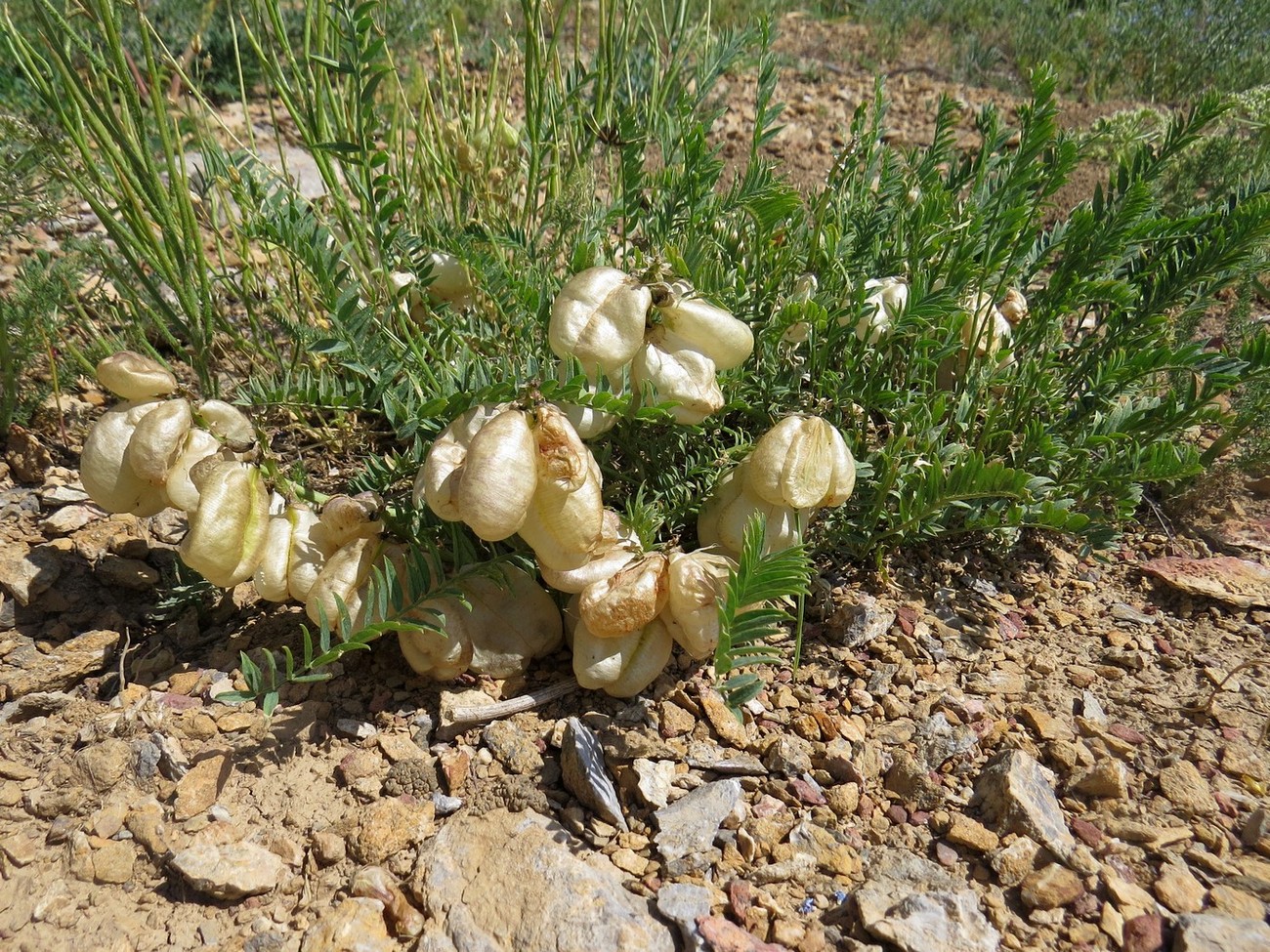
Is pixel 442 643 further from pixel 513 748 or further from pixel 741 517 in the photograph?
pixel 741 517

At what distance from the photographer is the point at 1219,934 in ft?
4.39

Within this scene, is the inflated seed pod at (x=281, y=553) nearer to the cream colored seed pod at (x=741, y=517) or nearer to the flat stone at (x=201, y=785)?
the flat stone at (x=201, y=785)

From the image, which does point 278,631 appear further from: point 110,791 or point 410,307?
point 410,307

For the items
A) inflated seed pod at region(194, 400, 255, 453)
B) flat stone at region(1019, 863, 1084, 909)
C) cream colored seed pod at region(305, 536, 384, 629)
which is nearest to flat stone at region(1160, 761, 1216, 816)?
flat stone at region(1019, 863, 1084, 909)

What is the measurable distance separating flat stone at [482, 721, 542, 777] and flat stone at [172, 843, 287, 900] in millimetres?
423

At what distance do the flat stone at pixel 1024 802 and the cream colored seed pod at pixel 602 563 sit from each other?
783mm

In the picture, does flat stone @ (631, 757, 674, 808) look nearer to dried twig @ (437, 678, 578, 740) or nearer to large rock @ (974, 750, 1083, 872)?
dried twig @ (437, 678, 578, 740)

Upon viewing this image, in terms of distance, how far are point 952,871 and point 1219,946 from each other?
0.38m

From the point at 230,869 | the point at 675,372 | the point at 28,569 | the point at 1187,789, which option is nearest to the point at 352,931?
the point at 230,869

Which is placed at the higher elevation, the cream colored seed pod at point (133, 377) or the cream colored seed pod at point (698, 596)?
the cream colored seed pod at point (133, 377)

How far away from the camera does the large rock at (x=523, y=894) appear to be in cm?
140

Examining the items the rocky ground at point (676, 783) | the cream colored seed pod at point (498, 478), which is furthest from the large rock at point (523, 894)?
the cream colored seed pod at point (498, 478)

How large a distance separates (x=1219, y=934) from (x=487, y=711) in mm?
1286

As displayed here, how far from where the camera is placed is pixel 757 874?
5.01 feet
